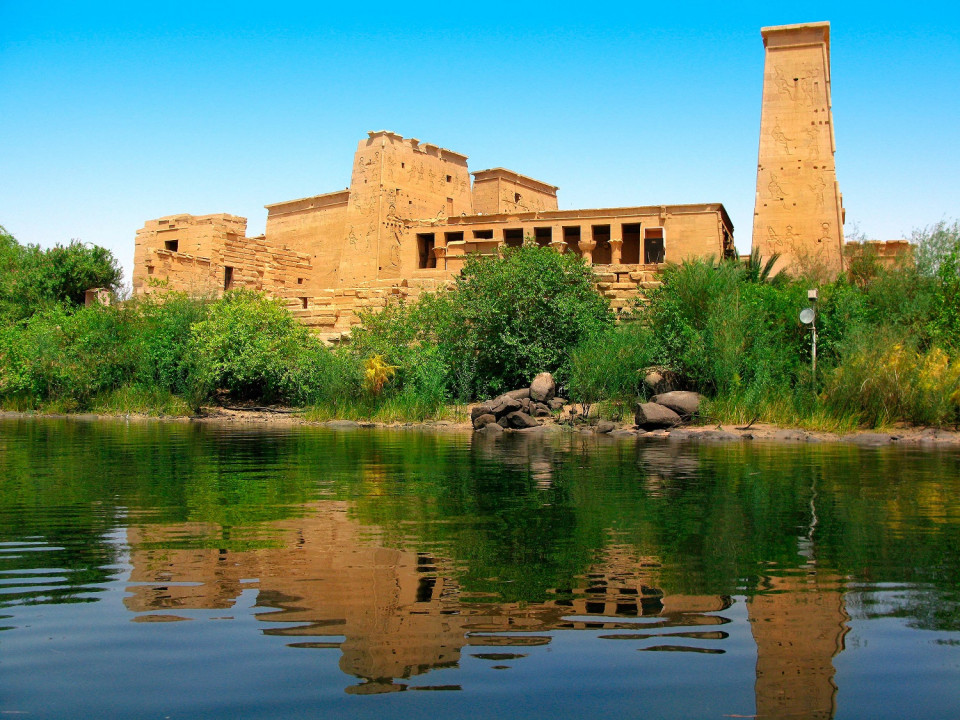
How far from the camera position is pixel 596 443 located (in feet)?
47.1

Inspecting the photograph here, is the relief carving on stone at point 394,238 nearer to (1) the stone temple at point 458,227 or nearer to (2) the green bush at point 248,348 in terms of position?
(1) the stone temple at point 458,227

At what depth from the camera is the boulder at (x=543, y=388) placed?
64.2 feet

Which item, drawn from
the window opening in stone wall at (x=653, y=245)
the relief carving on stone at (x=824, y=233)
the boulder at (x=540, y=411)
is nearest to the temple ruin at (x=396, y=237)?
the window opening in stone wall at (x=653, y=245)

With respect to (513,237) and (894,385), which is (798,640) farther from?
(513,237)

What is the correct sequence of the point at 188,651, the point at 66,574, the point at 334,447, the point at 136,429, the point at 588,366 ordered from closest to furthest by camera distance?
the point at 188,651, the point at 66,574, the point at 334,447, the point at 136,429, the point at 588,366

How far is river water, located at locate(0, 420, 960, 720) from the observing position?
275 centimetres

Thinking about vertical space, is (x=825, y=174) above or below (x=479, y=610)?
above

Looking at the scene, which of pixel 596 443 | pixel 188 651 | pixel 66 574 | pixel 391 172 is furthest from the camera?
pixel 391 172

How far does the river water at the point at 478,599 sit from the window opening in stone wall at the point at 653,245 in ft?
70.5

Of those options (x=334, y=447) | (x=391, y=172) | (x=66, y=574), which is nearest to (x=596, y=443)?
(x=334, y=447)

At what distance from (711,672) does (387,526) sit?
3119 millimetres

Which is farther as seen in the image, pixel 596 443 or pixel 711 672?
pixel 596 443

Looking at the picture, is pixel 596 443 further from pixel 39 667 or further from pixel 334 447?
pixel 39 667

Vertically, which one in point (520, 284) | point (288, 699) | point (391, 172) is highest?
point (391, 172)
